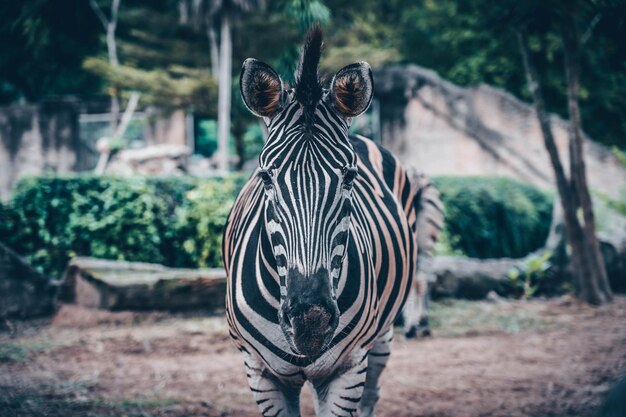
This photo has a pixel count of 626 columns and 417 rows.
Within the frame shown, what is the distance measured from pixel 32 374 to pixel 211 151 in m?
16.7

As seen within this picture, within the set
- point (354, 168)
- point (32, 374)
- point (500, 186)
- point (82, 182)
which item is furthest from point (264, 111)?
point (500, 186)

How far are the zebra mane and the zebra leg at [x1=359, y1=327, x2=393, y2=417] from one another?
5.97ft

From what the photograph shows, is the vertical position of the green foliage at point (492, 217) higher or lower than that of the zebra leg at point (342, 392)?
higher

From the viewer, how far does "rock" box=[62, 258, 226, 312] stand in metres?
7.39

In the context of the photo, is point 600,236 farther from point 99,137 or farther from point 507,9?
point 99,137

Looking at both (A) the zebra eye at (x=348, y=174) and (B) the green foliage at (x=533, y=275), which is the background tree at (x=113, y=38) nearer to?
(B) the green foliage at (x=533, y=275)

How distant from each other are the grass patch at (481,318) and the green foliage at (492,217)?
6.66ft

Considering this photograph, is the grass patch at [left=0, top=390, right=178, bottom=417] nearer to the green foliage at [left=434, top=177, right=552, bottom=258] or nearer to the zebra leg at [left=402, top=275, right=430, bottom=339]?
the zebra leg at [left=402, top=275, right=430, bottom=339]

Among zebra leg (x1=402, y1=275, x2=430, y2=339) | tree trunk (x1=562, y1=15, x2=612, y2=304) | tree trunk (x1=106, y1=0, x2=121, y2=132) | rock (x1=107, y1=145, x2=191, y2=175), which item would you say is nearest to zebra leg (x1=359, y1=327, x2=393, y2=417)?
zebra leg (x1=402, y1=275, x2=430, y2=339)

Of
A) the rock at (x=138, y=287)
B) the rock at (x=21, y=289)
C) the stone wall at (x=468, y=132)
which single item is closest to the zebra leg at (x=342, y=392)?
the rock at (x=138, y=287)

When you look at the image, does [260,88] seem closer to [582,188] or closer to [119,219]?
[119,219]

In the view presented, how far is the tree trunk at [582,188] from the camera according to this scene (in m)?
8.67

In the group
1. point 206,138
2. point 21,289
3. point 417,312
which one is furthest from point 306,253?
point 206,138

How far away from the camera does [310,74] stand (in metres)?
2.62
